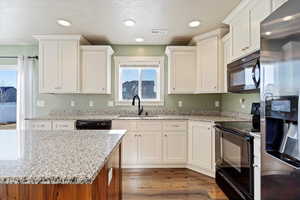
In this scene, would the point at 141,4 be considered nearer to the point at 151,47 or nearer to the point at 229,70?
the point at 229,70

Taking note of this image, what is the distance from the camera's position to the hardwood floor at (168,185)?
2.66m

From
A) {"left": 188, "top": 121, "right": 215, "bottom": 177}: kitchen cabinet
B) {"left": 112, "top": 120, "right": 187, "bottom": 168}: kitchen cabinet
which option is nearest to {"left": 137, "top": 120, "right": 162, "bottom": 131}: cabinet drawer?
{"left": 112, "top": 120, "right": 187, "bottom": 168}: kitchen cabinet

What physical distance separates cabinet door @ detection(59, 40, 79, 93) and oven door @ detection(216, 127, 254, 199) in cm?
255

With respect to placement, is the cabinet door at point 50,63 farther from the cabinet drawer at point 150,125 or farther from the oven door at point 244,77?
the oven door at point 244,77

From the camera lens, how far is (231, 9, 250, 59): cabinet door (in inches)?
97.7

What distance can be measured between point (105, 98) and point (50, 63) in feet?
3.91

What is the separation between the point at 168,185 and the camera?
301 cm

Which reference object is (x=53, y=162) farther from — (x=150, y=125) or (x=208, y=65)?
(x=208, y=65)

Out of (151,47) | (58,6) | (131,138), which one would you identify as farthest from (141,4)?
(131,138)

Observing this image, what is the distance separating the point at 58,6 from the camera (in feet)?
8.84

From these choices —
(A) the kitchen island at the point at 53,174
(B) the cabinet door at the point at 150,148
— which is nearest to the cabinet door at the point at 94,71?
(B) the cabinet door at the point at 150,148

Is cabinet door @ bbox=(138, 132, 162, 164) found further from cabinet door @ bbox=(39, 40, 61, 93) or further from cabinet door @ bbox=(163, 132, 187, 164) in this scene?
cabinet door @ bbox=(39, 40, 61, 93)

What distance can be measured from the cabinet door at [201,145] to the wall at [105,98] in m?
0.87

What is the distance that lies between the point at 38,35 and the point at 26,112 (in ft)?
5.12
